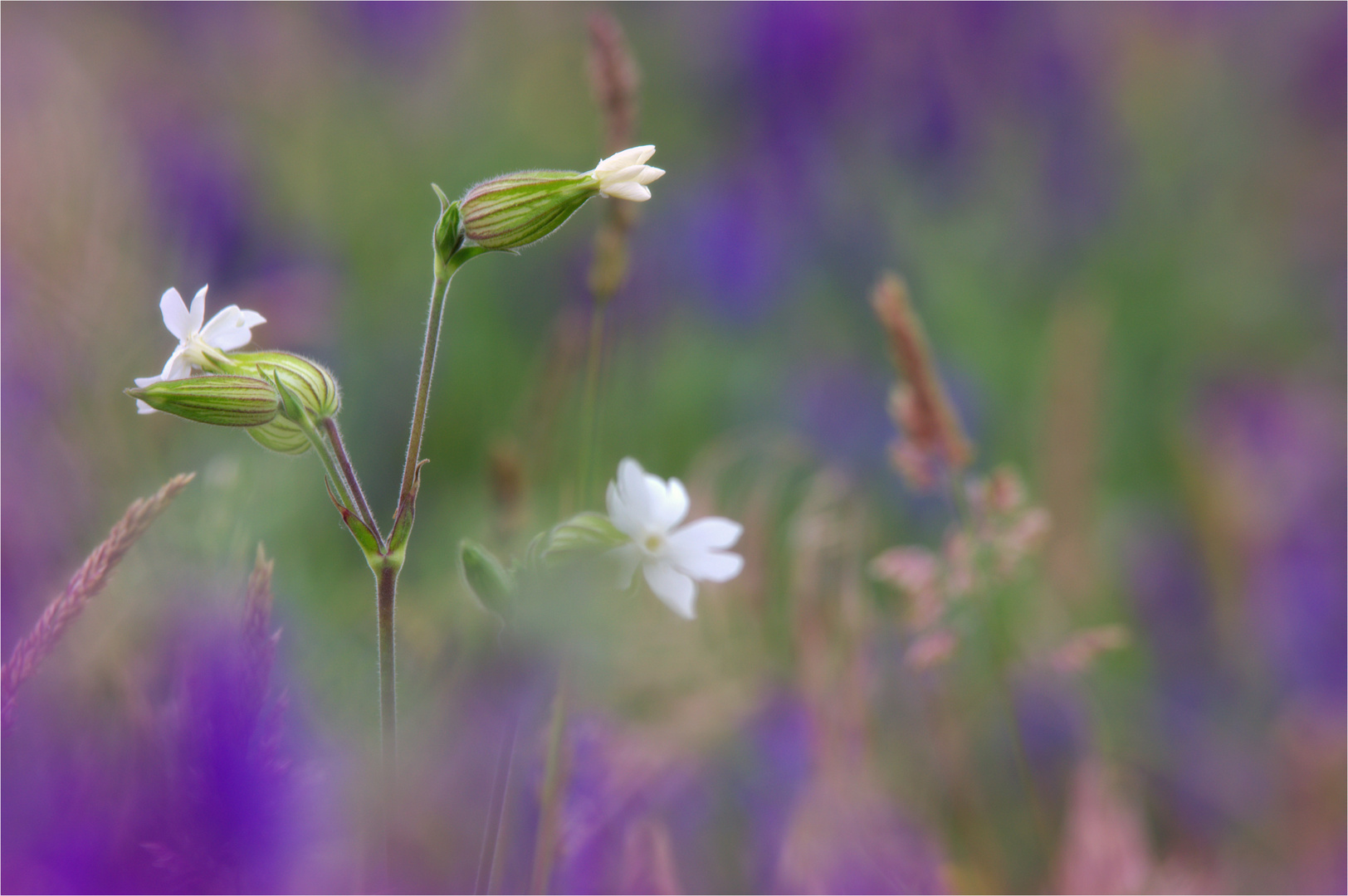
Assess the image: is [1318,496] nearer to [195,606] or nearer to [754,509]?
[754,509]

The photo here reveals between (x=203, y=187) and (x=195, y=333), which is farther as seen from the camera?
(x=203, y=187)

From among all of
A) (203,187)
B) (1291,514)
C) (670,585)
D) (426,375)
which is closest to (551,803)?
(670,585)

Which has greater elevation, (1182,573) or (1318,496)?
(1318,496)

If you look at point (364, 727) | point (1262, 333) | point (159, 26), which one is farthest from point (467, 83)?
point (364, 727)

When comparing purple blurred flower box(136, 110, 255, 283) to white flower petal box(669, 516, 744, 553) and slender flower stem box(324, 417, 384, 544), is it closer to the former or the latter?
slender flower stem box(324, 417, 384, 544)

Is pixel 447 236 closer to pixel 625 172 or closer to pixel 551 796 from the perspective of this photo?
pixel 625 172

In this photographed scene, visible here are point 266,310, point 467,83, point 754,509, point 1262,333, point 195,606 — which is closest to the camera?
point 195,606
